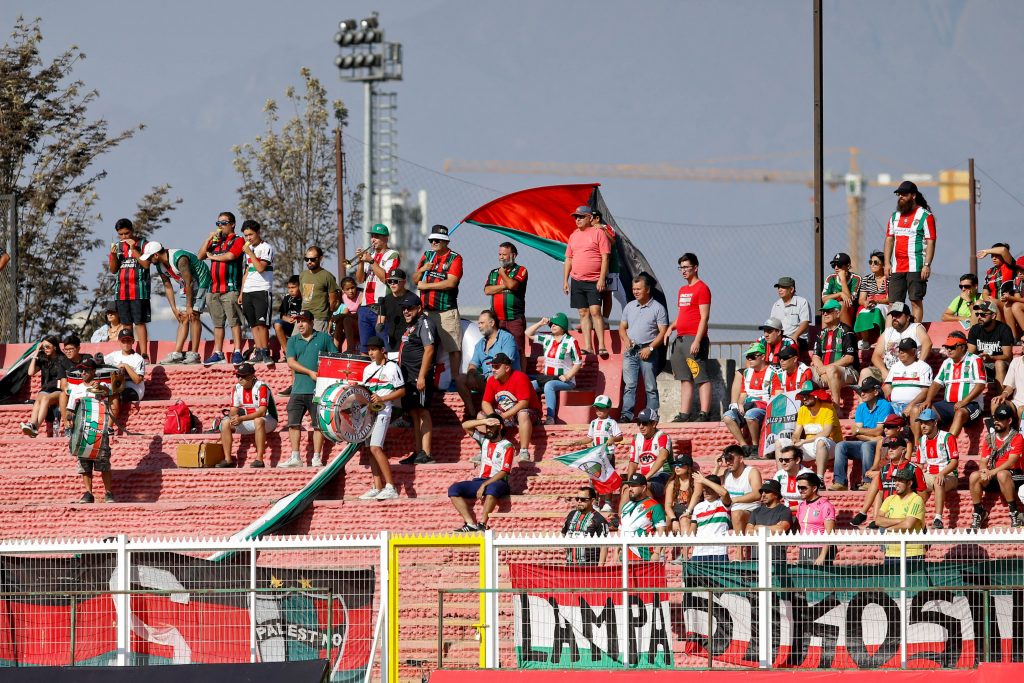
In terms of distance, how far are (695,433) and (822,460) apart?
202cm

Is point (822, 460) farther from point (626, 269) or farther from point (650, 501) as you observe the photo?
point (626, 269)

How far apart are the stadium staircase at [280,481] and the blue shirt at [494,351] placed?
32.4 inches

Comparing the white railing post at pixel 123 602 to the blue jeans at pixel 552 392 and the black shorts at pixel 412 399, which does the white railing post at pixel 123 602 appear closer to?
the black shorts at pixel 412 399

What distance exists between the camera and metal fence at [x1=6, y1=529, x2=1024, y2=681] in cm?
1206

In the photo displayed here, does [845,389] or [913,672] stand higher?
[845,389]

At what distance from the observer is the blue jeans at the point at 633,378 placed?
1798 centimetres

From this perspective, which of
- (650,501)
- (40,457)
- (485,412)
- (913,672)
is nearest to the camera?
(913,672)

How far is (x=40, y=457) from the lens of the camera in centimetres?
1966

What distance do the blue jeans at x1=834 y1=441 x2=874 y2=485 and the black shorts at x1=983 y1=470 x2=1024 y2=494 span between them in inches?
44.6

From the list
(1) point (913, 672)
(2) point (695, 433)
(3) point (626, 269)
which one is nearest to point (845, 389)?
(2) point (695, 433)

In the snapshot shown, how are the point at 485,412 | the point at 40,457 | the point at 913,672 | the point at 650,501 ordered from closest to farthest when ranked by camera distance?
the point at 913,672, the point at 650,501, the point at 485,412, the point at 40,457

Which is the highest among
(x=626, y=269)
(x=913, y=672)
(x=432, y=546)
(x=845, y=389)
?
(x=626, y=269)

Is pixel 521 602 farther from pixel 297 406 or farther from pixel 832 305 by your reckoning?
pixel 832 305

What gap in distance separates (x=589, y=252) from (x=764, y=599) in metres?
7.57
